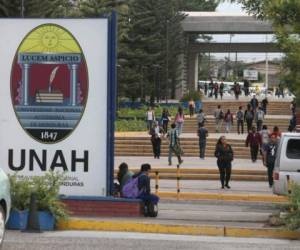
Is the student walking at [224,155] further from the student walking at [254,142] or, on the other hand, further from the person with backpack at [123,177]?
the student walking at [254,142]

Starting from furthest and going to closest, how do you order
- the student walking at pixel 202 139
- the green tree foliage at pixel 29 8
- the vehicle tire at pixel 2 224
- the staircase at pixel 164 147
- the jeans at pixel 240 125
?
1. the green tree foliage at pixel 29 8
2. the jeans at pixel 240 125
3. the staircase at pixel 164 147
4. the student walking at pixel 202 139
5. the vehicle tire at pixel 2 224

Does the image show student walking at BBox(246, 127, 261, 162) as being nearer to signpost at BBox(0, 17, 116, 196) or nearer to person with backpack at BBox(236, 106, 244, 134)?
person with backpack at BBox(236, 106, 244, 134)

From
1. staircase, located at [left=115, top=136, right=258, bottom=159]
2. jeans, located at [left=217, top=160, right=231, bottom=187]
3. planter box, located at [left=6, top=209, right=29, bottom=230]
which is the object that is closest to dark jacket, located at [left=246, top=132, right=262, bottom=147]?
staircase, located at [left=115, top=136, right=258, bottom=159]

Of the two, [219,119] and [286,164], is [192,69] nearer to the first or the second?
[219,119]

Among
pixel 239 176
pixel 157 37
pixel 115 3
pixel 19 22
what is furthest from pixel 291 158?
pixel 157 37

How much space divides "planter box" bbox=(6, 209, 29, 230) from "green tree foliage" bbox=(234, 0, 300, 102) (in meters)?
6.91

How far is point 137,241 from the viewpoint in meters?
12.0

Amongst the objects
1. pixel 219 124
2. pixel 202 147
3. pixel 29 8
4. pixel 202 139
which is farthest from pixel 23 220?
pixel 29 8

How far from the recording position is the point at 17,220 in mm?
13047

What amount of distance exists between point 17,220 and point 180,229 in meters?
2.65

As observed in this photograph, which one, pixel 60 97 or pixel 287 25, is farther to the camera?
pixel 287 25

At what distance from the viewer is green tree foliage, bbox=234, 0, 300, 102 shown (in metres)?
16.5

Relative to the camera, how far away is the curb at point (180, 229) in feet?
42.9

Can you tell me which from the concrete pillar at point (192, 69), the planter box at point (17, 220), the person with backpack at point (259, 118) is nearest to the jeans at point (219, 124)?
the person with backpack at point (259, 118)
